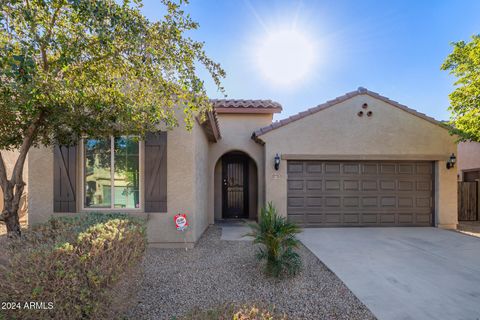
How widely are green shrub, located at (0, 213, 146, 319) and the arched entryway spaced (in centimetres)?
888

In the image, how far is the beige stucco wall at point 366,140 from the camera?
31.7 ft

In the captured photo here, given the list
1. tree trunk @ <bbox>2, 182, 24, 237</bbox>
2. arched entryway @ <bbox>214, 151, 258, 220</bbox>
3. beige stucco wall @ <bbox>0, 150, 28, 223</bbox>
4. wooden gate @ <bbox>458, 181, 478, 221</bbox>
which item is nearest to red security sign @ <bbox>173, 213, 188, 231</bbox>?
tree trunk @ <bbox>2, 182, 24, 237</bbox>

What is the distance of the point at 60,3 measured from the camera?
12.5 feet

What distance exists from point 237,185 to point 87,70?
8761 millimetres

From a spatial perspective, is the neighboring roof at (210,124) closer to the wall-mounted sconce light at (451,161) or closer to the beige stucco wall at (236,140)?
the beige stucco wall at (236,140)

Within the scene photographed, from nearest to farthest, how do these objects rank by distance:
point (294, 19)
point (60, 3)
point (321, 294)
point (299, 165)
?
point (60, 3) < point (321, 294) < point (294, 19) < point (299, 165)

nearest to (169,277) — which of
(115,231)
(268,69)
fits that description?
(115,231)

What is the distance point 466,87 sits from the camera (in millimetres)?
8375

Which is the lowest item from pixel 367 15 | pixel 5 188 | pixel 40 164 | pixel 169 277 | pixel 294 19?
pixel 169 277

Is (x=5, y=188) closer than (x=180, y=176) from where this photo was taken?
Yes

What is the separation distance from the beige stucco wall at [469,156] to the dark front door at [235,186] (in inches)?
471

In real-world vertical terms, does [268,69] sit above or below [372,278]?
above

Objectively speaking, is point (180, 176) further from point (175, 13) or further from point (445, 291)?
point (445, 291)

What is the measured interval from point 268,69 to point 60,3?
6.39 metres
